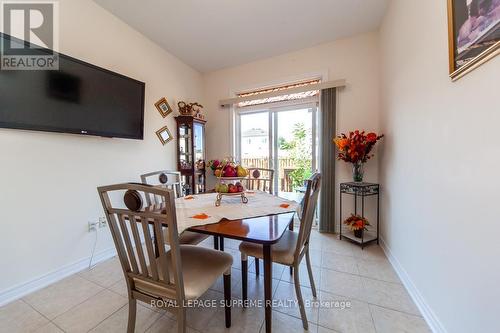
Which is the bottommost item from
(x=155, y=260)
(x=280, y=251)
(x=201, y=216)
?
(x=280, y=251)

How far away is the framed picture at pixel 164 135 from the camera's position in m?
2.80

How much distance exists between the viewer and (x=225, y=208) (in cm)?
150

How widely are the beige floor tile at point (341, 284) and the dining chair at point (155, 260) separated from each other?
1.00 metres

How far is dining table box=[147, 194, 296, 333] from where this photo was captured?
1.02m

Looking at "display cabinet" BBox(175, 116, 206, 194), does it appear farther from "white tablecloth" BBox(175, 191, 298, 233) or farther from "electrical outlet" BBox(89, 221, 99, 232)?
"white tablecloth" BBox(175, 191, 298, 233)

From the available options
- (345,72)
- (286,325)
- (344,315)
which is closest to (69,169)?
(286,325)

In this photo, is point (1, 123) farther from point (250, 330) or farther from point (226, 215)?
point (250, 330)

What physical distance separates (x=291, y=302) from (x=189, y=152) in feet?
8.04

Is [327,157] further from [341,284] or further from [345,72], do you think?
[341,284]

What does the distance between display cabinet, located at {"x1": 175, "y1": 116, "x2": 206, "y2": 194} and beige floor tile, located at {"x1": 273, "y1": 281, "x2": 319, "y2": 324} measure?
1.97 metres

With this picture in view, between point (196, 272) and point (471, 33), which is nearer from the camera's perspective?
point (471, 33)

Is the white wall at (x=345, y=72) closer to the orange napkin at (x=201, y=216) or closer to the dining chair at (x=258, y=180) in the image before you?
the dining chair at (x=258, y=180)

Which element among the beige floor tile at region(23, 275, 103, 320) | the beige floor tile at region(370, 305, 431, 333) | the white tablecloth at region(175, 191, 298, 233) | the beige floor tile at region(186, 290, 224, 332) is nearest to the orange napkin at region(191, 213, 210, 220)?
the white tablecloth at region(175, 191, 298, 233)

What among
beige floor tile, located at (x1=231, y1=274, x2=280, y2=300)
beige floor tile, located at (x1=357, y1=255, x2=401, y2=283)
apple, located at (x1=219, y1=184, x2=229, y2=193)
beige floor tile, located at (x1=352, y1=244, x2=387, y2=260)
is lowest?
beige floor tile, located at (x1=231, y1=274, x2=280, y2=300)
